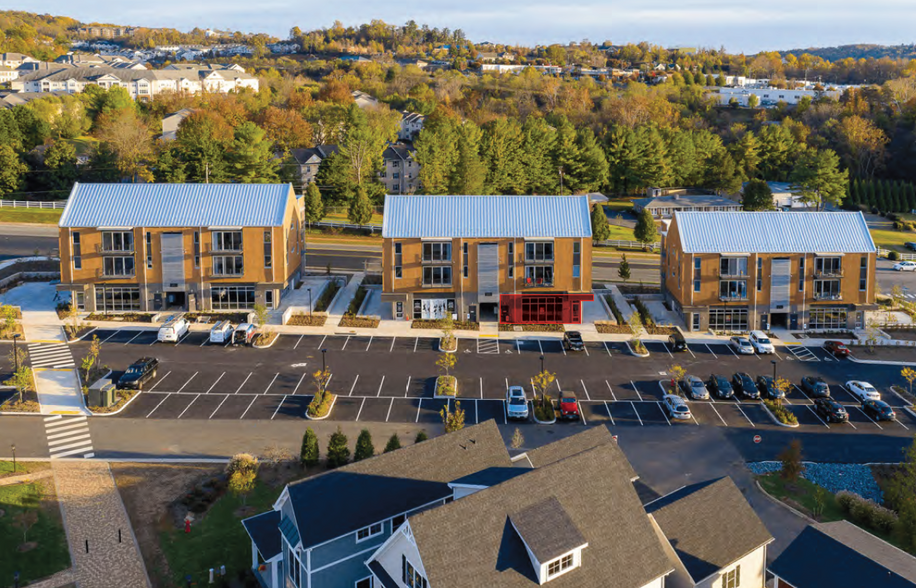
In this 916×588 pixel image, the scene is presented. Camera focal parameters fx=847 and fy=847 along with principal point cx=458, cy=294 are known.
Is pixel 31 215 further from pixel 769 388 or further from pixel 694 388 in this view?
pixel 769 388

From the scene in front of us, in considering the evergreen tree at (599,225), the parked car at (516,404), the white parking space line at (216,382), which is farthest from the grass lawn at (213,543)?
the evergreen tree at (599,225)

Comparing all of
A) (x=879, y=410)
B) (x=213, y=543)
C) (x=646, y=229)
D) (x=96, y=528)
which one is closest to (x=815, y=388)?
(x=879, y=410)

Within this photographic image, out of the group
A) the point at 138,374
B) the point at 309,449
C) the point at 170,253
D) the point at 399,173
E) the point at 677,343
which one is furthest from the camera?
the point at 399,173

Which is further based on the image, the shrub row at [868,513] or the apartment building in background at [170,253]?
the apartment building in background at [170,253]

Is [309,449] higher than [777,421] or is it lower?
higher

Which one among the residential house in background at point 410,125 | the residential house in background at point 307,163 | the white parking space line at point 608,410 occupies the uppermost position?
the residential house in background at point 410,125

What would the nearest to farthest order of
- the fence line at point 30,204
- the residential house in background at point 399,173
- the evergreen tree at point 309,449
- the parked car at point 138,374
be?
the evergreen tree at point 309,449, the parked car at point 138,374, the fence line at point 30,204, the residential house in background at point 399,173

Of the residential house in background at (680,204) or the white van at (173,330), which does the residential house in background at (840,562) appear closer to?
the white van at (173,330)
